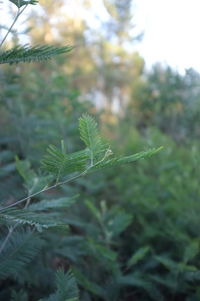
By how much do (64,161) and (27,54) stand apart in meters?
0.38

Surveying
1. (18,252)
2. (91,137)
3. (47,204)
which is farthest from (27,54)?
(18,252)

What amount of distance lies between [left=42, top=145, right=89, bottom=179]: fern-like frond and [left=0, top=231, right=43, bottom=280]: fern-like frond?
0.53 metres

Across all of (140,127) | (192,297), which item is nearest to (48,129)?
(192,297)

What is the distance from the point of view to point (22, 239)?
172 cm

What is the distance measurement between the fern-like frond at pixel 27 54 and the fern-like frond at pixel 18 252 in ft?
2.72

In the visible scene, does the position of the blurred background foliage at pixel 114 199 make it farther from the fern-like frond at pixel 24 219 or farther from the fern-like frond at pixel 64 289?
the fern-like frond at pixel 24 219

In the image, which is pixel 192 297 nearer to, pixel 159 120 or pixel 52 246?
pixel 52 246

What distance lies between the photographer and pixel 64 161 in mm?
1246

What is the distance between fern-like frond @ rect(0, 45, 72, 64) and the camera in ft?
4.09

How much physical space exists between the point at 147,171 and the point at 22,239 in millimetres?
2405

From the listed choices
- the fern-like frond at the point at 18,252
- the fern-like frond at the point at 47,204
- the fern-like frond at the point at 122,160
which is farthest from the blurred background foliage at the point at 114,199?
the fern-like frond at the point at 122,160

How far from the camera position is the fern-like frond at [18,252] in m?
1.54

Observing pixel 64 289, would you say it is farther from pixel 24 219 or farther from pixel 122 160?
pixel 122 160

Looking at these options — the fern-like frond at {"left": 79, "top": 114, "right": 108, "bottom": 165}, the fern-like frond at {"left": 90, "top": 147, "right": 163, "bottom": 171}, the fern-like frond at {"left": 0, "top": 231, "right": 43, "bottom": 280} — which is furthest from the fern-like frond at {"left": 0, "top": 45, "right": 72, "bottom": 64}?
the fern-like frond at {"left": 0, "top": 231, "right": 43, "bottom": 280}
